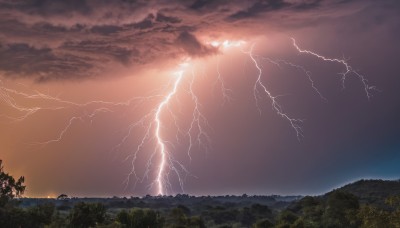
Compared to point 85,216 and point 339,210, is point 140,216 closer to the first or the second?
point 85,216

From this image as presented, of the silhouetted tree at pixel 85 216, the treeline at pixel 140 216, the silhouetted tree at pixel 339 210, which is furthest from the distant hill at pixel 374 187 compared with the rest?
the silhouetted tree at pixel 85 216

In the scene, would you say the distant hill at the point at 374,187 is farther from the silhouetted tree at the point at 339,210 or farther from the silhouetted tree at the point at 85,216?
the silhouetted tree at the point at 85,216

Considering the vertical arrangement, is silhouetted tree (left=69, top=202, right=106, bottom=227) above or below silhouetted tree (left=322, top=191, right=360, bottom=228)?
below

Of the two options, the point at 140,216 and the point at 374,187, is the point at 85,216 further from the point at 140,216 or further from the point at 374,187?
the point at 374,187

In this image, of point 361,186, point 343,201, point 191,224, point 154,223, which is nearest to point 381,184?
point 361,186

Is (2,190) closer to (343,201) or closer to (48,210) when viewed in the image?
(48,210)

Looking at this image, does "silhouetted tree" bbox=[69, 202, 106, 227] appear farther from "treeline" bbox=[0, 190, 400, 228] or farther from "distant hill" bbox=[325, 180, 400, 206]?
"distant hill" bbox=[325, 180, 400, 206]

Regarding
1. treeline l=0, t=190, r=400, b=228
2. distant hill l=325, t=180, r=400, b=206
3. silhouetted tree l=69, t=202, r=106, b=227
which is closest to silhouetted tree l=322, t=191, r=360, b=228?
treeline l=0, t=190, r=400, b=228

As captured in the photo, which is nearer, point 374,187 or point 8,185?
point 8,185

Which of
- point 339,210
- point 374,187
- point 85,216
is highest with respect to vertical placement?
point 374,187

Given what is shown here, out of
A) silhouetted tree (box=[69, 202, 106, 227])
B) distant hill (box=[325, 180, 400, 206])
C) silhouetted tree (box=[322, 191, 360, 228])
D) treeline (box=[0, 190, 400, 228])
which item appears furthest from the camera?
distant hill (box=[325, 180, 400, 206])

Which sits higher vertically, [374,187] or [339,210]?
[374,187]

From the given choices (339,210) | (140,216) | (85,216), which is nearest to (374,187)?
(339,210)

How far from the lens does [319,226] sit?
37188 millimetres
